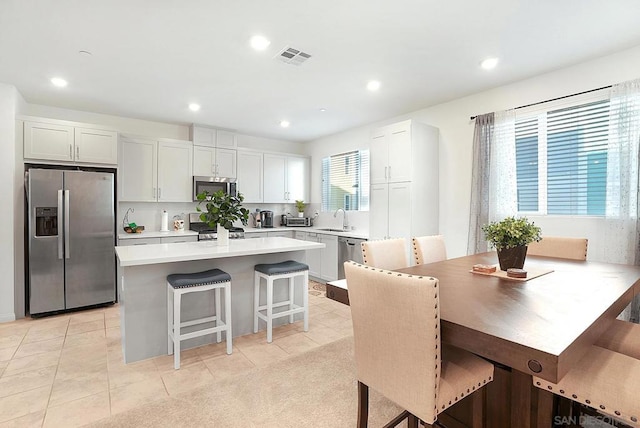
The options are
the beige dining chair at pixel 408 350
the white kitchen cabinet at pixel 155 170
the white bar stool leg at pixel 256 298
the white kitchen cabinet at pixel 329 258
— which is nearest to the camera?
the beige dining chair at pixel 408 350

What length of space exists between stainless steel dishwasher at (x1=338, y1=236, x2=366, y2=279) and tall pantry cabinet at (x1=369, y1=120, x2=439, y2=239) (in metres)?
0.39

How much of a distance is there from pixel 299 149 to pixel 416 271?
16.5ft

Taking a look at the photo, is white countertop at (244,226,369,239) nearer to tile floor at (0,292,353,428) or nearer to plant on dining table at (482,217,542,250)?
tile floor at (0,292,353,428)

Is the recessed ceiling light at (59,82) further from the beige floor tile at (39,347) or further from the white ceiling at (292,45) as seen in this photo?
the beige floor tile at (39,347)

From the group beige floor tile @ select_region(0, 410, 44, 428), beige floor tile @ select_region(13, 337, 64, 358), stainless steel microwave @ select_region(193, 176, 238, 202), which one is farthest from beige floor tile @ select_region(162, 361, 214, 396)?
stainless steel microwave @ select_region(193, 176, 238, 202)

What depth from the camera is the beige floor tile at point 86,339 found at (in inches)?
116

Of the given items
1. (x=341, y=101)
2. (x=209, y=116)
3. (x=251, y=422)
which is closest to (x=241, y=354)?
(x=251, y=422)

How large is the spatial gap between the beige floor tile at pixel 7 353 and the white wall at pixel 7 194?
0.99 meters

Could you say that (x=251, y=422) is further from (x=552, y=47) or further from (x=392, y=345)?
(x=552, y=47)

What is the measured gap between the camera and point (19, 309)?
3.64 meters

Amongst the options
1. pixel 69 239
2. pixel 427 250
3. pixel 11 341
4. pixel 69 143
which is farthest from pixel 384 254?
pixel 69 143

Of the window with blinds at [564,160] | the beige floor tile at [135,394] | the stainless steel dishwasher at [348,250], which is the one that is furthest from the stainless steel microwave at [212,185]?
the window with blinds at [564,160]

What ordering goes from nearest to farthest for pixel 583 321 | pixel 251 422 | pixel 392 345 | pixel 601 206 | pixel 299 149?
pixel 583 321
pixel 392 345
pixel 251 422
pixel 601 206
pixel 299 149

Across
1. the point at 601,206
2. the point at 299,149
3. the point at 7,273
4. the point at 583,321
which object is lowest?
the point at 7,273
